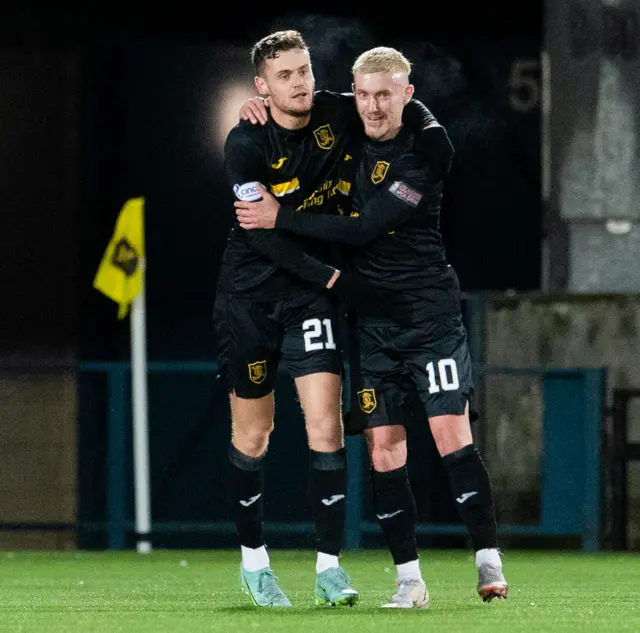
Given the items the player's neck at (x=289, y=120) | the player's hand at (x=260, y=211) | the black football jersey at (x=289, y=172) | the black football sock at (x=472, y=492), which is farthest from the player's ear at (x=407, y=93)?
the black football sock at (x=472, y=492)

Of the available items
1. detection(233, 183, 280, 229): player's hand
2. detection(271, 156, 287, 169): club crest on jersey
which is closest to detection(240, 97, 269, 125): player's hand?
detection(271, 156, 287, 169): club crest on jersey

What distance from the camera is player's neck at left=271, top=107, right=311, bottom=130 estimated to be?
7.61 m

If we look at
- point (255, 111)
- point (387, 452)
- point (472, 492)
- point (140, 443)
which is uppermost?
point (255, 111)

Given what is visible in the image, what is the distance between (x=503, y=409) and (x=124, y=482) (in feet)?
7.66

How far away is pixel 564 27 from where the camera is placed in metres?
13.1

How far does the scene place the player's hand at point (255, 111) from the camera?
768 cm

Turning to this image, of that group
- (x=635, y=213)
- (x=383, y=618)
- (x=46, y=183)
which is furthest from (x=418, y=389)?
(x=46, y=183)

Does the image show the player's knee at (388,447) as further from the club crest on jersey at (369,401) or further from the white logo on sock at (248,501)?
the white logo on sock at (248,501)

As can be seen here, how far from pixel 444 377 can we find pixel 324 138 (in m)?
1.00

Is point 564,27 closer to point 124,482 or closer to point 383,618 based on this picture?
point 124,482

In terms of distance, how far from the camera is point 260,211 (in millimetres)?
7504

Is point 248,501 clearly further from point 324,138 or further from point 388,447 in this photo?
point 324,138

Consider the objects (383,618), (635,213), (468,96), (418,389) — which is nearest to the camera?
(383,618)

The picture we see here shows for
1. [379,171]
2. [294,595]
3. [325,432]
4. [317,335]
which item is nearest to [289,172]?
[379,171]
